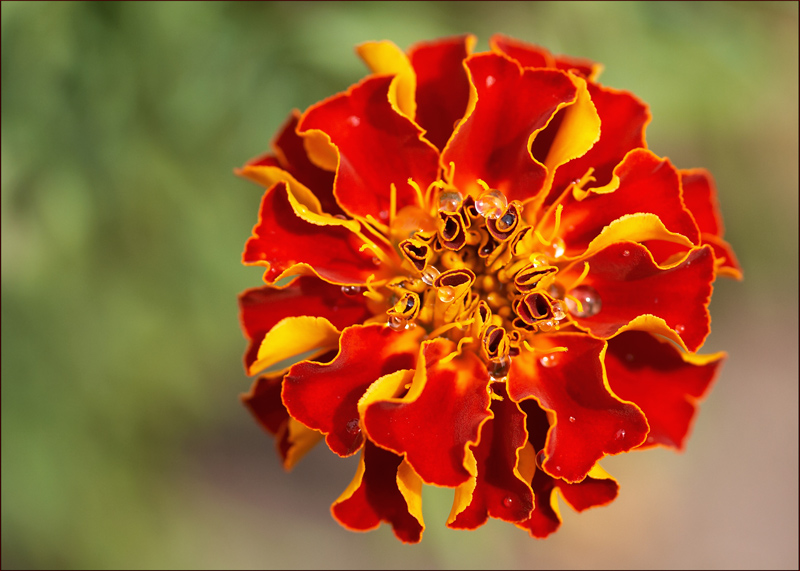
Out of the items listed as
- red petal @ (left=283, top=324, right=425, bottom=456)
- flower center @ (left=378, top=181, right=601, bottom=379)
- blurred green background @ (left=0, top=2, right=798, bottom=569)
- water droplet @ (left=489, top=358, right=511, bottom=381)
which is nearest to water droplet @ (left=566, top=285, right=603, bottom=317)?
flower center @ (left=378, top=181, right=601, bottom=379)

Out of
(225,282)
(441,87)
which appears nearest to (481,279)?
(441,87)

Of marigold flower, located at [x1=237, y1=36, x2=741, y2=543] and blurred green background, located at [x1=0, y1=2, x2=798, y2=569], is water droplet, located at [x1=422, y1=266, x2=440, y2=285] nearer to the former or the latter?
marigold flower, located at [x1=237, y1=36, x2=741, y2=543]

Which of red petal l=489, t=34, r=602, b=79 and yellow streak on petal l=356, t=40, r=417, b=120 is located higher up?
red petal l=489, t=34, r=602, b=79

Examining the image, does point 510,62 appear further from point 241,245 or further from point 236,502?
point 236,502

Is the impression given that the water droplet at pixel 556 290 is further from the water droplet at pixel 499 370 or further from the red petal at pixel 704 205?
the red petal at pixel 704 205

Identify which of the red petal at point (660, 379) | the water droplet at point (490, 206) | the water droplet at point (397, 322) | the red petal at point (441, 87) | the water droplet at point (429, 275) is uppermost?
the red petal at point (441, 87)

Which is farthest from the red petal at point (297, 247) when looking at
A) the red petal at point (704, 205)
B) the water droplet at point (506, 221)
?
the red petal at point (704, 205)

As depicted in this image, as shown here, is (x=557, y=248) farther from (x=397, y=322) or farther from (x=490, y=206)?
(x=397, y=322)
